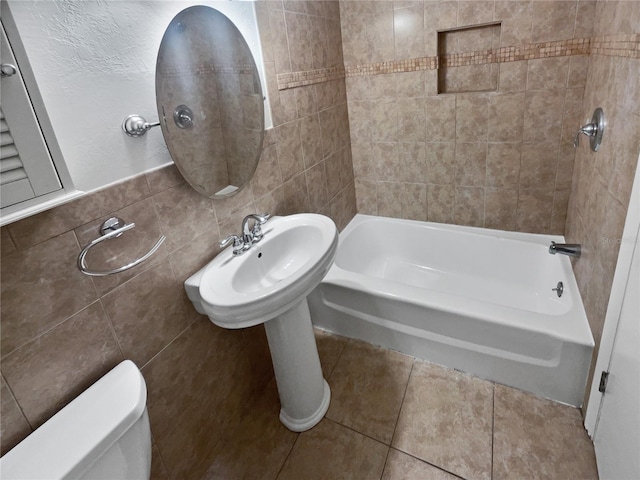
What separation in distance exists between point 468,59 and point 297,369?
6.05ft

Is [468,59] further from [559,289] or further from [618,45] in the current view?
[559,289]

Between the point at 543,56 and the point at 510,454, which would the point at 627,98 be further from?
the point at 510,454

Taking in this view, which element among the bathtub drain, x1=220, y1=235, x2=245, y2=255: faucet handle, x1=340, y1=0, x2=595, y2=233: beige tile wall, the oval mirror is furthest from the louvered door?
the bathtub drain

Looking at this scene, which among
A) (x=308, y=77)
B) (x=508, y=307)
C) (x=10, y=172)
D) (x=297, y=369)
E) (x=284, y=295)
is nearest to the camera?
(x=10, y=172)

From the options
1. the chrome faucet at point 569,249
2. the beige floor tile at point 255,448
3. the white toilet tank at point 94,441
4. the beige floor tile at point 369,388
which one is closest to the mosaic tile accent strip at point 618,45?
the chrome faucet at point 569,249

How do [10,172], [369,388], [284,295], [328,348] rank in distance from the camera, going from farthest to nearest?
1. [328,348]
2. [369,388]
3. [284,295]
4. [10,172]

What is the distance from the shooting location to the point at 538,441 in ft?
4.64

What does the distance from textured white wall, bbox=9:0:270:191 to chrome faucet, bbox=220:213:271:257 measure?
38 cm

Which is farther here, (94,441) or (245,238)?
(245,238)

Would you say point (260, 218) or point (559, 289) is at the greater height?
point (260, 218)

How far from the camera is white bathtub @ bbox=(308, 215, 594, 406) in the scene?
150 cm

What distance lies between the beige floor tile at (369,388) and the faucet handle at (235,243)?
2.79ft

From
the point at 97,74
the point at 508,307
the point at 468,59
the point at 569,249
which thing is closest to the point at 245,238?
the point at 97,74

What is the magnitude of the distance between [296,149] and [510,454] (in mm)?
1598
